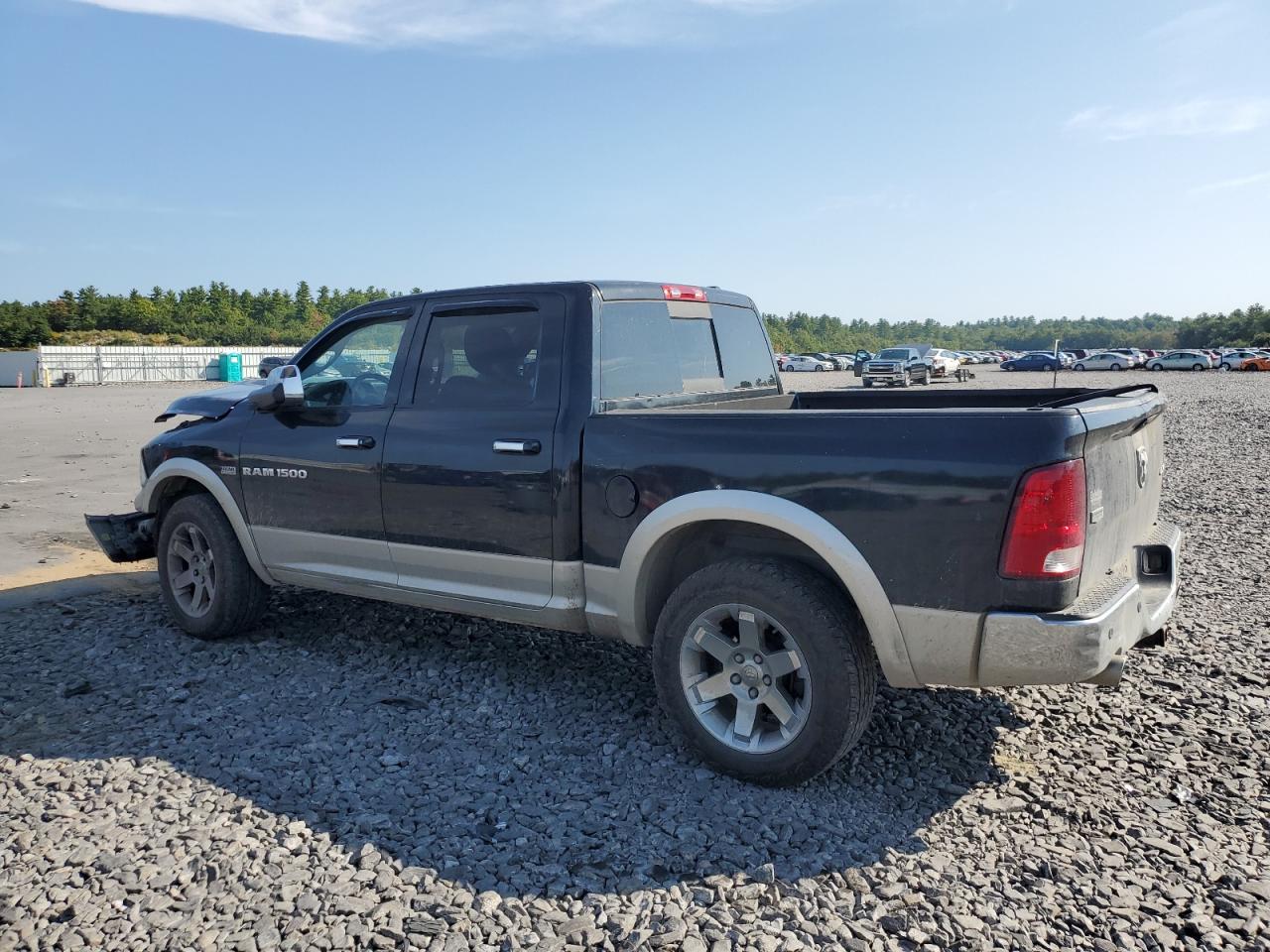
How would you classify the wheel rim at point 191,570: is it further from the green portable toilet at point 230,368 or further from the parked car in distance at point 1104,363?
the parked car in distance at point 1104,363

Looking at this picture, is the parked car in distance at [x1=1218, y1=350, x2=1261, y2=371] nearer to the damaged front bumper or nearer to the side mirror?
the side mirror

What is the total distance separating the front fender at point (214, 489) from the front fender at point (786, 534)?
2.52 metres

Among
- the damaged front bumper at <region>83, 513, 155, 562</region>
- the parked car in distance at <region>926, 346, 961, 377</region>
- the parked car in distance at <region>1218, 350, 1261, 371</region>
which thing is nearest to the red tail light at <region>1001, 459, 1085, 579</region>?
the damaged front bumper at <region>83, 513, 155, 562</region>

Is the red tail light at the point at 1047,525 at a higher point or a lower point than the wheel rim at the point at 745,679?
higher

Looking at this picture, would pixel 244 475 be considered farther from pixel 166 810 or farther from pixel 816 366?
pixel 816 366

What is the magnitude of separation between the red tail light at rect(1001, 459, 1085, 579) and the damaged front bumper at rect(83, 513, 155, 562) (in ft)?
17.1

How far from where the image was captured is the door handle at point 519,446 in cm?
425

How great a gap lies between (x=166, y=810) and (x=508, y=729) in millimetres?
1415

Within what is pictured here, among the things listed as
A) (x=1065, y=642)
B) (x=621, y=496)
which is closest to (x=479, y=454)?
(x=621, y=496)

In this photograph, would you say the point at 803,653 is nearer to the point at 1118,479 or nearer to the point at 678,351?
the point at 1118,479

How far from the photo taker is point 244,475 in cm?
543

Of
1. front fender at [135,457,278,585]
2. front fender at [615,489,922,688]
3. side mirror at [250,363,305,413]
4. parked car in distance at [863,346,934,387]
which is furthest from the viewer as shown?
parked car in distance at [863,346,934,387]

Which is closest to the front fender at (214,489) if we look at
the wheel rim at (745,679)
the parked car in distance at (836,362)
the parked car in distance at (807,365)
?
the wheel rim at (745,679)

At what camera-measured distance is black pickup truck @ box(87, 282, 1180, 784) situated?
3234 mm
